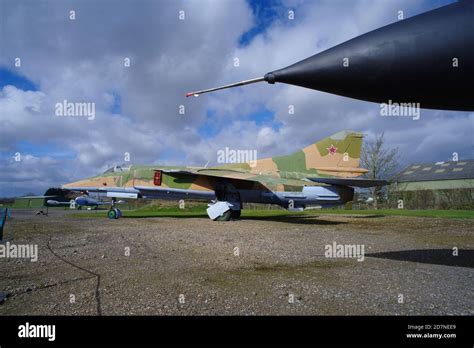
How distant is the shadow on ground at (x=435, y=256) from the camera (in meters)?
5.94

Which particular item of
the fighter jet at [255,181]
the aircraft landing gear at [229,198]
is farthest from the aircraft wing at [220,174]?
the aircraft landing gear at [229,198]

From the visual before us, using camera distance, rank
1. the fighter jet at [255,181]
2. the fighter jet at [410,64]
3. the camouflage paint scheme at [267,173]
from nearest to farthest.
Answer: the fighter jet at [410,64]
the fighter jet at [255,181]
the camouflage paint scheme at [267,173]

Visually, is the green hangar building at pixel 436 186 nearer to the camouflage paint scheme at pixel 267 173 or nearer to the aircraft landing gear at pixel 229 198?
the camouflage paint scheme at pixel 267 173

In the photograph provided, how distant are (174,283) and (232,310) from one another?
4.60 feet

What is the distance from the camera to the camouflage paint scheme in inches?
666

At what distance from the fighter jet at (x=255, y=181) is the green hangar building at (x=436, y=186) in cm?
2161

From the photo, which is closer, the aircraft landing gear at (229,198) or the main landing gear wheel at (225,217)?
the main landing gear wheel at (225,217)

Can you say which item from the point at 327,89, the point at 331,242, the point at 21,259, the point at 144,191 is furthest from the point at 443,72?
the point at 144,191

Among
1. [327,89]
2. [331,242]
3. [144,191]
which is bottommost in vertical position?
[331,242]

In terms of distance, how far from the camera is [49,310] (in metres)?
3.30

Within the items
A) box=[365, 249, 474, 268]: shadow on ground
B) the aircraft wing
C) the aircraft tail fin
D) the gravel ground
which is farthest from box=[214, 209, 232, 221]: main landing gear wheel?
box=[365, 249, 474, 268]: shadow on ground

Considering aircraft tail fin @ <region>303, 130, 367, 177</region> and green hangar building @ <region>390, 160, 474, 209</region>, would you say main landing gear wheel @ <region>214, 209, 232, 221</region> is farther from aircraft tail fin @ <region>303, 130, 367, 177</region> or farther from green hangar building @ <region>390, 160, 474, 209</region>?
green hangar building @ <region>390, 160, 474, 209</region>
